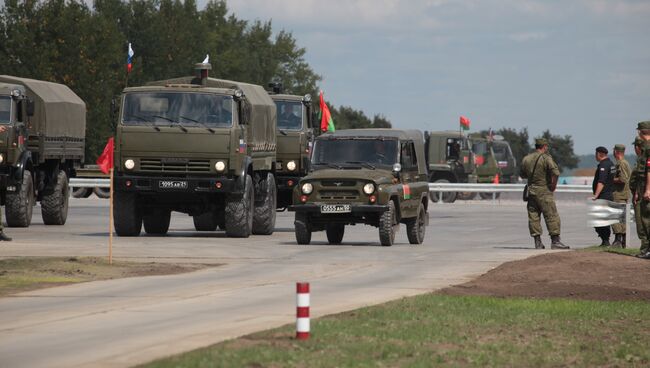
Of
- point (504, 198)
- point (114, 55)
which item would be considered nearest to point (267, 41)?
point (114, 55)

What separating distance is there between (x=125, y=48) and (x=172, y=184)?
76.3m

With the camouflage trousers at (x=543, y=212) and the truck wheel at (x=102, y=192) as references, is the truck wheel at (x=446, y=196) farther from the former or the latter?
the camouflage trousers at (x=543, y=212)

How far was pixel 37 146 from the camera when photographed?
34.4 metres

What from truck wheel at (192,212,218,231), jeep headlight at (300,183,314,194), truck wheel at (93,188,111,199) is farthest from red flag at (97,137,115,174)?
truck wheel at (93,188,111,199)

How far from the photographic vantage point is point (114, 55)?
286ft

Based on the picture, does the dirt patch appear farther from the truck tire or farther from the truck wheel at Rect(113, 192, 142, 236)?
the truck tire

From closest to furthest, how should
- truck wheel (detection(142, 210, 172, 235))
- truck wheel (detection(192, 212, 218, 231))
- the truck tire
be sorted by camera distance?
truck wheel (detection(142, 210, 172, 235)) < the truck tire < truck wheel (detection(192, 212, 218, 231))

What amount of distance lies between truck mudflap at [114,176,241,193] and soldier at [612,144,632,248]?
298 inches

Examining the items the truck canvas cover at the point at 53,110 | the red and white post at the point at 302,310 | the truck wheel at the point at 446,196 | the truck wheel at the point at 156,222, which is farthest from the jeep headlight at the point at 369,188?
the truck wheel at the point at 446,196

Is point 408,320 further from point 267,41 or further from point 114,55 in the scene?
point 267,41

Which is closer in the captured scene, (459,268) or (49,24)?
(459,268)

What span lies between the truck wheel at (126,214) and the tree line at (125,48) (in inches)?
230

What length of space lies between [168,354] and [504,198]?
62.6 m

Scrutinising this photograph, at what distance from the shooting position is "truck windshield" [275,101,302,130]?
123 ft
